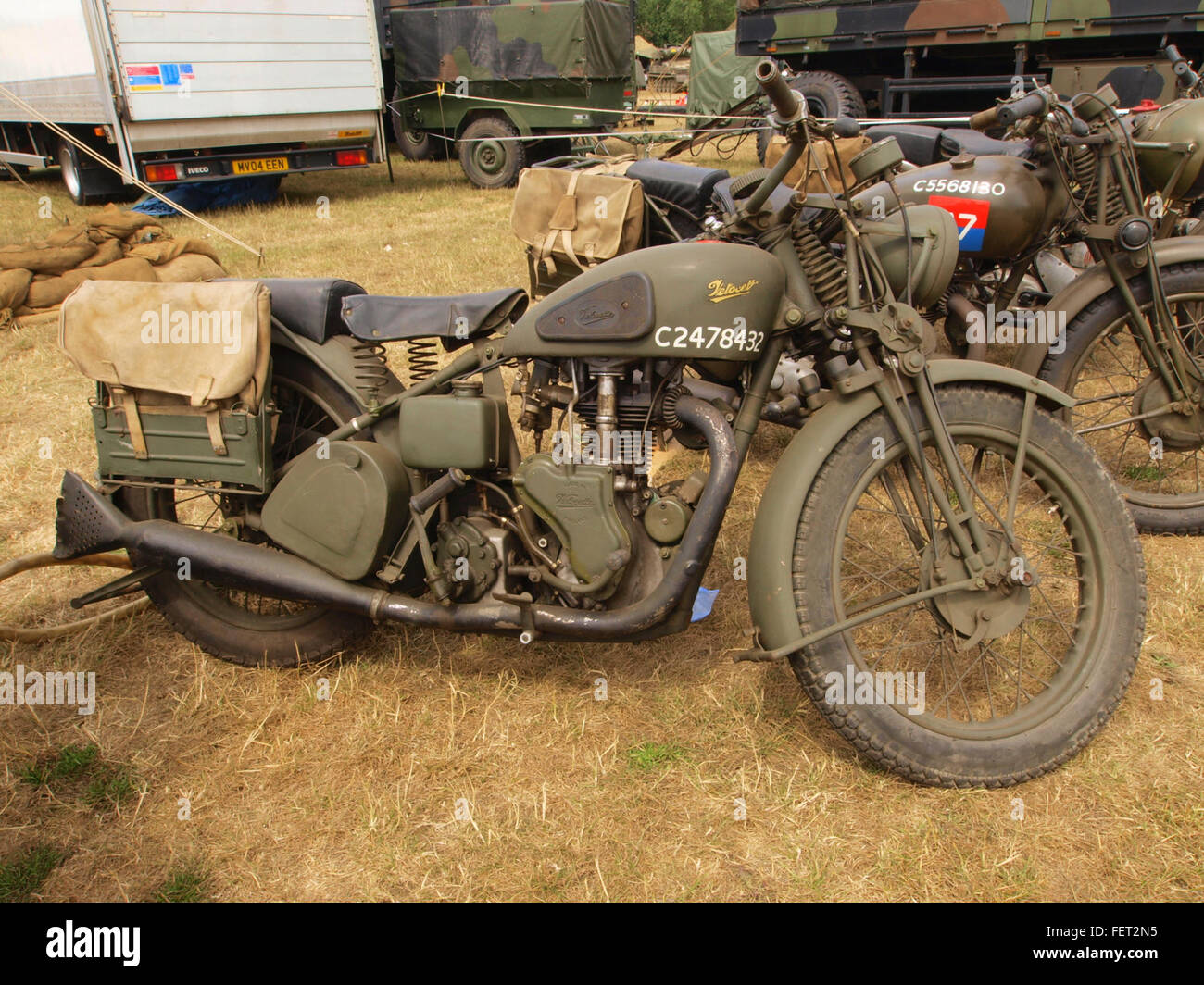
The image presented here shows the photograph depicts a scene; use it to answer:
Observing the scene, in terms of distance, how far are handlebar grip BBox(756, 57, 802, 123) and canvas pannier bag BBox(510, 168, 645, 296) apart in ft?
5.91

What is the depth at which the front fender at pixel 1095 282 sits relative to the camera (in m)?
3.41

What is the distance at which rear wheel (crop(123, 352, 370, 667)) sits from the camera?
278cm

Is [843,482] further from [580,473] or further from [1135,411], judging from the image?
[1135,411]

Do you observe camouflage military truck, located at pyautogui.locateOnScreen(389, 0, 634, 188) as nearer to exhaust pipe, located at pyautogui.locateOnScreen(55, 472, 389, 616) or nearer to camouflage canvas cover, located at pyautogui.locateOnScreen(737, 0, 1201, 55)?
camouflage canvas cover, located at pyautogui.locateOnScreen(737, 0, 1201, 55)

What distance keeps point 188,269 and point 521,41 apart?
7317 mm

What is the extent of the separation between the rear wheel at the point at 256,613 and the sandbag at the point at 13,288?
468 centimetres

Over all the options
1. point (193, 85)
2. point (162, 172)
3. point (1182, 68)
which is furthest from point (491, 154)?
point (1182, 68)

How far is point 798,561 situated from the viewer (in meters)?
2.20

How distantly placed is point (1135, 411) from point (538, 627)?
268 centimetres

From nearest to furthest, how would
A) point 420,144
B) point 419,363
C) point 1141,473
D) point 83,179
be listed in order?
point 419,363, point 1141,473, point 83,179, point 420,144

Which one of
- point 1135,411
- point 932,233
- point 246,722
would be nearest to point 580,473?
point 932,233

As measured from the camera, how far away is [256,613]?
9.54 feet

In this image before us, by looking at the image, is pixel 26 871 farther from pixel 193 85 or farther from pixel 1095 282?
pixel 193 85
